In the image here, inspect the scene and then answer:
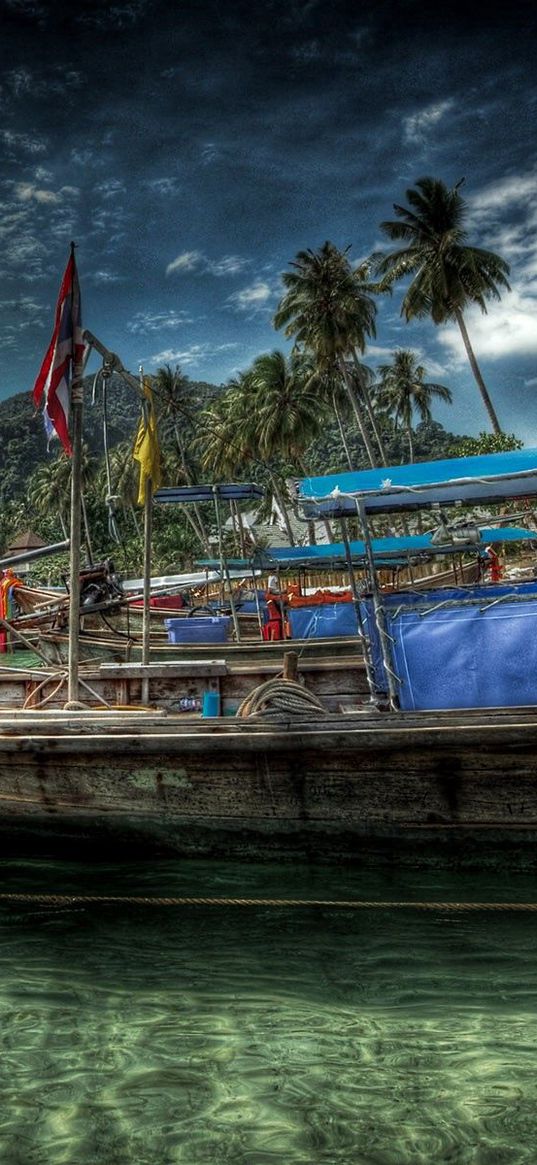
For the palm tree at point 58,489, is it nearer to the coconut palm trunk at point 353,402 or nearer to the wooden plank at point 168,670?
the coconut palm trunk at point 353,402

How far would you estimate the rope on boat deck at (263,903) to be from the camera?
15.4 feet

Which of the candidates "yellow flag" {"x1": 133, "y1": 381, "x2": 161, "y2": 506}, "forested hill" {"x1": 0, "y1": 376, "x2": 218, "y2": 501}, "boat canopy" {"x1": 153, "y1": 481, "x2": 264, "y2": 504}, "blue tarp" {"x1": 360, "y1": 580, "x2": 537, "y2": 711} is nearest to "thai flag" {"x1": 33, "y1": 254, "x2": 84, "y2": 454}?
"yellow flag" {"x1": 133, "y1": 381, "x2": 161, "y2": 506}

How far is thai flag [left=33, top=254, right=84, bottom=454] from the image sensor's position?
665 centimetres

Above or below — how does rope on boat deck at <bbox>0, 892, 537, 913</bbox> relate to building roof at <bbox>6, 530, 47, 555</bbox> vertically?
below

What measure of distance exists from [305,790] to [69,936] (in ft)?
6.41

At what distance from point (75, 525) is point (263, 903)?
3.79 metres

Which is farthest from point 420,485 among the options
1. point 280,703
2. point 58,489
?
point 58,489

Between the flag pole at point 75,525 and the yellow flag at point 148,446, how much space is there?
116 cm

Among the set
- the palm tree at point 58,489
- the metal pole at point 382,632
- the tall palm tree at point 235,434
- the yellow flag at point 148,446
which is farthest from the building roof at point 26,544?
the metal pole at point 382,632

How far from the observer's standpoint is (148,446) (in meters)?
8.07

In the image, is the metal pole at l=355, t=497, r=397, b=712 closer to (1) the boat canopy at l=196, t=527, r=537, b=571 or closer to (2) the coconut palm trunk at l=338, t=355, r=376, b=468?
(1) the boat canopy at l=196, t=527, r=537, b=571

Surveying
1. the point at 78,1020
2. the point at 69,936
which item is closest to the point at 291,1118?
the point at 78,1020

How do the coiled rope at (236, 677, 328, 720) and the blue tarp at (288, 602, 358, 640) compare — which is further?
the blue tarp at (288, 602, 358, 640)

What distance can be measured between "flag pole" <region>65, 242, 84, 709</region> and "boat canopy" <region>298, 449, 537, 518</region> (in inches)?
85.8
